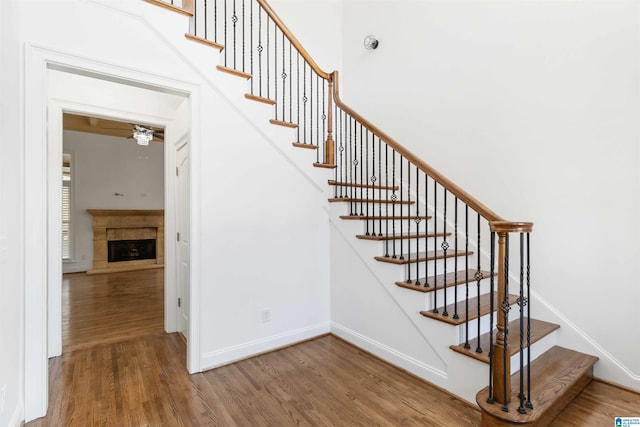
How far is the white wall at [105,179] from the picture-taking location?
693 centimetres

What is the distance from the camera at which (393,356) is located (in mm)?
2643

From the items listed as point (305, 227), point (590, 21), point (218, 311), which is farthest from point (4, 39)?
point (590, 21)

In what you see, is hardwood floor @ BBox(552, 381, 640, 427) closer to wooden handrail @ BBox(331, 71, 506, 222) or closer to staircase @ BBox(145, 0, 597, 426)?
staircase @ BBox(145, 0, 597, 426)

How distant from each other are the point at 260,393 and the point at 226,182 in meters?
1.68

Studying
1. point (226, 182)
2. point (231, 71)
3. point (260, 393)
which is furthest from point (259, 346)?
point (231, 71)

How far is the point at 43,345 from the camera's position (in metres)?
1.96

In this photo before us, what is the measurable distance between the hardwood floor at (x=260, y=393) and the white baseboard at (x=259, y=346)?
7 cm

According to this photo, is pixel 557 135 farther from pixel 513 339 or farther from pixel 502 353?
pixel 502 353

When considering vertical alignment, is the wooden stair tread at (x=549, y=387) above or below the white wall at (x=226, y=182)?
below

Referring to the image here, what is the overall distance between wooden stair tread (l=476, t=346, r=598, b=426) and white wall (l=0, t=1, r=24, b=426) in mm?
2562

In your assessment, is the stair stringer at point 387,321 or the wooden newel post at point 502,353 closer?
the wooden newel post at point 502,353

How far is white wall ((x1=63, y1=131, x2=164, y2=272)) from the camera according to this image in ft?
22.7

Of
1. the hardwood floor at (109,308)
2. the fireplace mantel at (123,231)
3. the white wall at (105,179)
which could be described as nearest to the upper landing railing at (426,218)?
the hardwood floor at (109,308)

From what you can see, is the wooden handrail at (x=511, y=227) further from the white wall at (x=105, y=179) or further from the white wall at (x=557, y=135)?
the white wall at (x=105, y=179)
